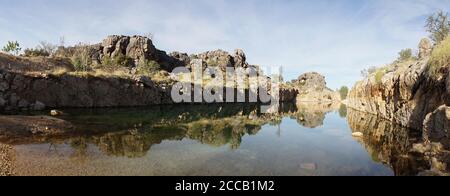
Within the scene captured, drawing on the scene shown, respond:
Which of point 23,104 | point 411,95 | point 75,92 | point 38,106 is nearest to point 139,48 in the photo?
point 75,92

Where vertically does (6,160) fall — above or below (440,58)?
below

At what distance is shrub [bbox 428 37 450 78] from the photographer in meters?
15.2

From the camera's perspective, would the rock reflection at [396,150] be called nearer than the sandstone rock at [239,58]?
Yes

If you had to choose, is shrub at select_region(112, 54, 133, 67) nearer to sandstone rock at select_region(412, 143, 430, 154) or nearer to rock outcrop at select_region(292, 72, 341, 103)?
rock outcrop at select_region(292, 72, 341, 103)

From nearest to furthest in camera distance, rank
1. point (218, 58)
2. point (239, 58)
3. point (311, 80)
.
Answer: point (218, 58) < point (239, 58) < point (311, 80)

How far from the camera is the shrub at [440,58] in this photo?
49.9 ft

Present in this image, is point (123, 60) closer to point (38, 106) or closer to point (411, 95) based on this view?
point (38, 106)

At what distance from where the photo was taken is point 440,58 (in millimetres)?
15734

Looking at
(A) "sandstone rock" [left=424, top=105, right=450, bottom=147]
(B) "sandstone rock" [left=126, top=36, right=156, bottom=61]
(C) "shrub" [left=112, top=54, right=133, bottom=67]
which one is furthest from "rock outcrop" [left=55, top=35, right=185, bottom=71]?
(A) "sandstone rock" [left=424, top=105, right=450, bottom=147]

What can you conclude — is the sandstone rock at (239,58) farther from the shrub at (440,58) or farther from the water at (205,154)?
the shrub at (440,58)

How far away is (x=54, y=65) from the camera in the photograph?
195 ft

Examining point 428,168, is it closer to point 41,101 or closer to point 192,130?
point 192,130

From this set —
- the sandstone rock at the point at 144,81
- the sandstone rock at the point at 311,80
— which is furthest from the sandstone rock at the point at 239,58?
the sandstone rock at the point at 144,81
